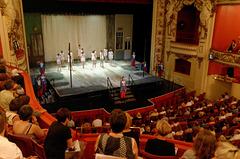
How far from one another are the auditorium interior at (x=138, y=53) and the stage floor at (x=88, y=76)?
0.06 meters

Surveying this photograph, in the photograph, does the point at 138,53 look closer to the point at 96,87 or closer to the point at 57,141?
the point at 96,87

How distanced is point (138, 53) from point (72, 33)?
20.6 ft

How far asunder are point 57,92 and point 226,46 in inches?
403

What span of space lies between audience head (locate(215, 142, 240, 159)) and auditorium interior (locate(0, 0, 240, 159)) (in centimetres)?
490

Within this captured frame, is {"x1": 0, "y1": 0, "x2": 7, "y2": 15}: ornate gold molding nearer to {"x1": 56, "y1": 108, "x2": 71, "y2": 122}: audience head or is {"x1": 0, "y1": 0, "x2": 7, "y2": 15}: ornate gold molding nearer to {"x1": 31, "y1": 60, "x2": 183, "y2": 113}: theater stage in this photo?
{"x1": 31, "y1": 60, "x2": 183, "y2": 113}: theater stage

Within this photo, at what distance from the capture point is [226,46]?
13250 mm

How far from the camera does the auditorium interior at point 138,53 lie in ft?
35.6

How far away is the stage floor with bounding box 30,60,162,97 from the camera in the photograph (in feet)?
42.4

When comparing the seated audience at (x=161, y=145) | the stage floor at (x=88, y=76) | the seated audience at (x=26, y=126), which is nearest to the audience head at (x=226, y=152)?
the seated audience at (x=161, y=145)

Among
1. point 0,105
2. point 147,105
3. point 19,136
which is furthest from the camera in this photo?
point 147,105

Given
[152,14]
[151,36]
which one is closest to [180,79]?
[151,36]

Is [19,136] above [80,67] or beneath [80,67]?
above

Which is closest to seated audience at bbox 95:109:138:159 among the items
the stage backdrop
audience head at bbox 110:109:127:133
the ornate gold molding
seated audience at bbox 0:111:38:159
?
audience head at bbox 110:109:127:133

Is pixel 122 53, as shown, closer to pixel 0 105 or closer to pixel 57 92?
pixel 57 92
